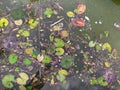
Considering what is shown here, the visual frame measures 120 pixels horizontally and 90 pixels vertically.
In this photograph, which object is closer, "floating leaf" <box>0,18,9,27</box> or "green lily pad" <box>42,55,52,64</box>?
"green lily pad" <box>42,55,52,64</box>

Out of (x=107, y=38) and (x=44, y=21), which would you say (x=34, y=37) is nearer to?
(x=44, y=21)

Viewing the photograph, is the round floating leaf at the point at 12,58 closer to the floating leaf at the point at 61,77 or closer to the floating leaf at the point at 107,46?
the floating leaf at the point at 61,77

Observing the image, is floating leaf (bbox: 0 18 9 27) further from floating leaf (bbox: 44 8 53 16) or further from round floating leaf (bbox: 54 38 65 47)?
round floating leaf (bbox: 54 38 65 47)

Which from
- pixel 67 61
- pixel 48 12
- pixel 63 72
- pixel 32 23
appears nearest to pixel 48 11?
pixel 48 12

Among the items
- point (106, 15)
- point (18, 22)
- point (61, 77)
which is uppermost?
point (18, 22)

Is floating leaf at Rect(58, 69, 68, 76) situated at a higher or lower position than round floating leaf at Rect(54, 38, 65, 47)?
lower

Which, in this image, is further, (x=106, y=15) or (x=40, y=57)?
(x=106, y=15)

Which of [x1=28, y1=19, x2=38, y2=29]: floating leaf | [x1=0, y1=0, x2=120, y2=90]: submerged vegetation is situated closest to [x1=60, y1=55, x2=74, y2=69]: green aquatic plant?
[x1=0, y1=0, x2=120, y2=90]: submerged vegetation

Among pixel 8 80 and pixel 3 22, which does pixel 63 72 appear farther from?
pixel 3 22
